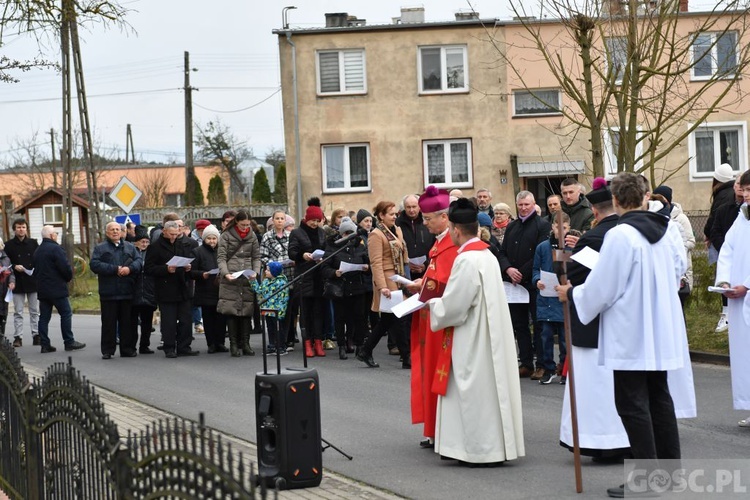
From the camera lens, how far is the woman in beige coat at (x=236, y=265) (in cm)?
1652

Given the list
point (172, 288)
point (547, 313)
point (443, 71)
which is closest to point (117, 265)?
point (172, 288)

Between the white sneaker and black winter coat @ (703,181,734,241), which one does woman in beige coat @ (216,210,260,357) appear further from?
the white sneaker

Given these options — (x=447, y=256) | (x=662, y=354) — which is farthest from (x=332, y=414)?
(x=662, y=354)

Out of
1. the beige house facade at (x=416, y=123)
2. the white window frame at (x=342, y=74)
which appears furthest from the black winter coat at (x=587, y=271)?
the white window frame at (x=342, y=74)

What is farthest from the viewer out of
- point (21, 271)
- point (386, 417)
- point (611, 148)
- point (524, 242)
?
point (611, 148)

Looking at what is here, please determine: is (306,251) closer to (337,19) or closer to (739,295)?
(739,295)

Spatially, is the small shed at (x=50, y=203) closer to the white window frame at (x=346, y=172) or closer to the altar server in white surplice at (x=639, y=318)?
the white window frame at (x=346, y=172)

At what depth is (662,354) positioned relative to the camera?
23.9 feet

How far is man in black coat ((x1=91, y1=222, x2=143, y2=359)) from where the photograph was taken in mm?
16891

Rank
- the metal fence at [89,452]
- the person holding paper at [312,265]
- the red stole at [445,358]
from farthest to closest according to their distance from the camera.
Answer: the person holding paper at [312,265], the red stole at [445,358], the metal fence at [89,452]

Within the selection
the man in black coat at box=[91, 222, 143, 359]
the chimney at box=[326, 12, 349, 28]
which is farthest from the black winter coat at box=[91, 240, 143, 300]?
the chimney at box=[326, 12, 349, 28]

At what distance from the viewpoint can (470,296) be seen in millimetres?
8711

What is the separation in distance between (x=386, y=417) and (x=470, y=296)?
115 inches

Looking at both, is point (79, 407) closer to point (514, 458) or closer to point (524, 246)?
point (514, 458)
